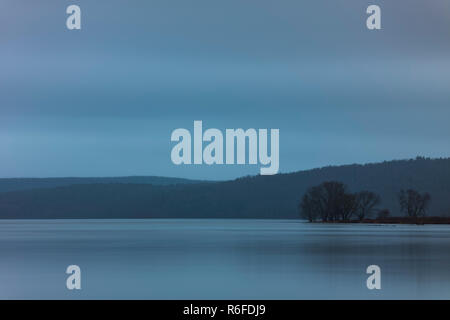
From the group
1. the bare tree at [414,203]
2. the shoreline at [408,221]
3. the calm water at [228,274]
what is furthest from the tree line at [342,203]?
the calm water at [228,274]

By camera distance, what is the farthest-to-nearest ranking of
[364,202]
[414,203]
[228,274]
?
[414,203] < [364,202] < [228,274]

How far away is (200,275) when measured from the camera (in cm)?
2506

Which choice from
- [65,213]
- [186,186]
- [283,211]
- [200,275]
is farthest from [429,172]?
[200,275]

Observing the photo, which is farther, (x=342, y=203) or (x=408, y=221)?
(x=342, y=203)

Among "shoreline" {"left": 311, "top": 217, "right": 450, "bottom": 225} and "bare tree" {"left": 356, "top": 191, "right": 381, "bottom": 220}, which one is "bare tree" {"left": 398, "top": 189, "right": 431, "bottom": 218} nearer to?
"shoreline" {"left": 311, "top": 217, "right": 450, "bottom": 225}

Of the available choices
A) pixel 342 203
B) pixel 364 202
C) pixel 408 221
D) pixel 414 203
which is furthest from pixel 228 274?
pixel 414 203

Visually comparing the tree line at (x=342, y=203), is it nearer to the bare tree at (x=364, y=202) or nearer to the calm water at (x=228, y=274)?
the bare tree at (x=364, y=202)

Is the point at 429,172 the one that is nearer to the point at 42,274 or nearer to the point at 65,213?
the point at 65,213

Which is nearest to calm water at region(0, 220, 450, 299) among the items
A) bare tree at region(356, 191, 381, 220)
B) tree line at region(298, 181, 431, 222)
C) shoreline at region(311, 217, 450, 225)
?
shoreline at region(311, 217, 450, 225)

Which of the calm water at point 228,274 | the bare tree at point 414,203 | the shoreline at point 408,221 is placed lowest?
the calm water at point 228,274

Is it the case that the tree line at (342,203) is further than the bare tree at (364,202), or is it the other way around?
the bare tree at (364,202)

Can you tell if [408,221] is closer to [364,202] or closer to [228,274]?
[364,202]

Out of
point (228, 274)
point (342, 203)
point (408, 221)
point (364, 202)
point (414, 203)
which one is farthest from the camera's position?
point (414, 203)
